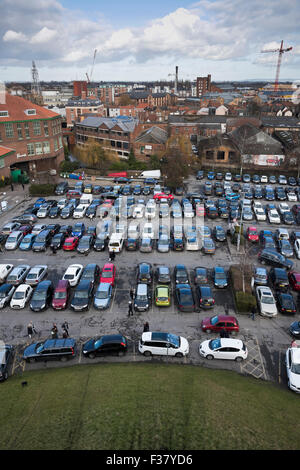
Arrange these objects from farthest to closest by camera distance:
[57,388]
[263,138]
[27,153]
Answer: [263,138]
[27,153]
[57,388]

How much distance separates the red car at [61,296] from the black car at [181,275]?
889 cm

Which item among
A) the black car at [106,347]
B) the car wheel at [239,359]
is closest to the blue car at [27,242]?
the black car at [106,347]

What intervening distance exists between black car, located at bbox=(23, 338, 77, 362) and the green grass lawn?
0.97 metres

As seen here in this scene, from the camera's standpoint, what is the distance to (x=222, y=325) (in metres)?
21.4

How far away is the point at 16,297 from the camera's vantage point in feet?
79.1

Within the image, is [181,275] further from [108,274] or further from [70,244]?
[70,244]

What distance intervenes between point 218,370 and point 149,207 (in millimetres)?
25186

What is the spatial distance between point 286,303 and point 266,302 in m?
1.49

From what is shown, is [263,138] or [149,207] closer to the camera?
[149,207]

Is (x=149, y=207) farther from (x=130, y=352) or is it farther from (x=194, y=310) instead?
(x=130, y=352)

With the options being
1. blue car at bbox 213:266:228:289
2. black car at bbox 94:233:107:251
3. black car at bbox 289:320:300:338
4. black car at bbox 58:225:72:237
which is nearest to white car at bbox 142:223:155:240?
black car at bbox 94:233:107:251

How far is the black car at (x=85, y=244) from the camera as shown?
31797mm

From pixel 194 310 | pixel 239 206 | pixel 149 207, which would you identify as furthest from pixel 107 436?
pixel 239 206
